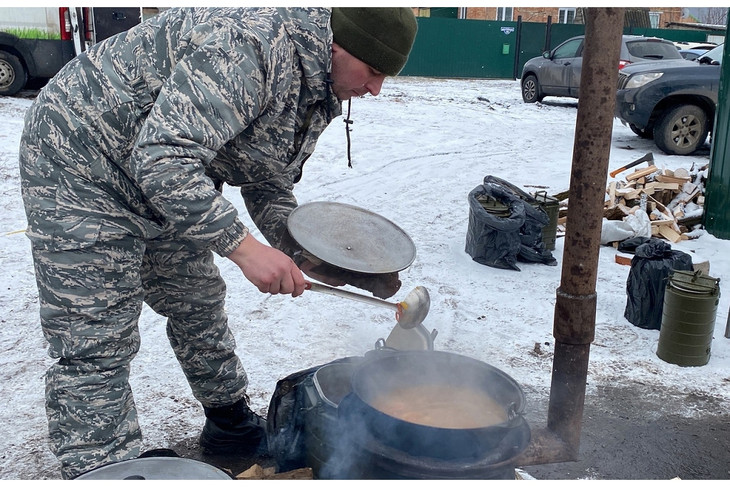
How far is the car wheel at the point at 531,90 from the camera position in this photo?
15.6 metres

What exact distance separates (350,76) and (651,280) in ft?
10.4

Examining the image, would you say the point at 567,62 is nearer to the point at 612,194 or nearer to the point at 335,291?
the point at 612,194

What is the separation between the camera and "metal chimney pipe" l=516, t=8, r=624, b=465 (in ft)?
8.10

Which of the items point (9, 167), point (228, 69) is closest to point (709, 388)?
point (228, 69)

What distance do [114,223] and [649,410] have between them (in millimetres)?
3058

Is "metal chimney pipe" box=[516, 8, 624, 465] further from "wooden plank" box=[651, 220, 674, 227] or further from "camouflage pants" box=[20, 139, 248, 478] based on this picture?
"wooden plank" box=[651, 220, 674, 227]

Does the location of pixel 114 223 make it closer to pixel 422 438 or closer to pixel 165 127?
pixel 165 127

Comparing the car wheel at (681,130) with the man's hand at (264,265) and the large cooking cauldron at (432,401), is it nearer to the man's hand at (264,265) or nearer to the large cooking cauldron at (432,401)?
the large cooking cauldron at (432,401)

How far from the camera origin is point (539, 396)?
153 inches

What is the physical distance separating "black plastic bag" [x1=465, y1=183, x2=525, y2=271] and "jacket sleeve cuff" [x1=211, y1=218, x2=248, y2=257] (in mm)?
3792

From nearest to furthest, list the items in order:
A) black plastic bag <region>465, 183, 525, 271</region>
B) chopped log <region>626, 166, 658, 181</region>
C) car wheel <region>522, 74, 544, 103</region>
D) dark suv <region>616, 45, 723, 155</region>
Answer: black plastic bag <region>465, 183, 525, 271</region>, chopped log <region>626, 166, 658, 181</region>, dark suv <region>616, 45, 723, 155</region>, car wheel <region>522, 74, 544, 103</region>

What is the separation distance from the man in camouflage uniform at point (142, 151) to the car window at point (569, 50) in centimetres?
1329

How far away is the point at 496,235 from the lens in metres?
5.80

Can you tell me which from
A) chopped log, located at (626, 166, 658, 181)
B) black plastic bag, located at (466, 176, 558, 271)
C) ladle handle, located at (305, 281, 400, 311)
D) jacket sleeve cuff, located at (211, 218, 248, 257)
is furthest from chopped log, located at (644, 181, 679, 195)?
jacket sleeve cuff, located at (211, 218, 248, 257)
